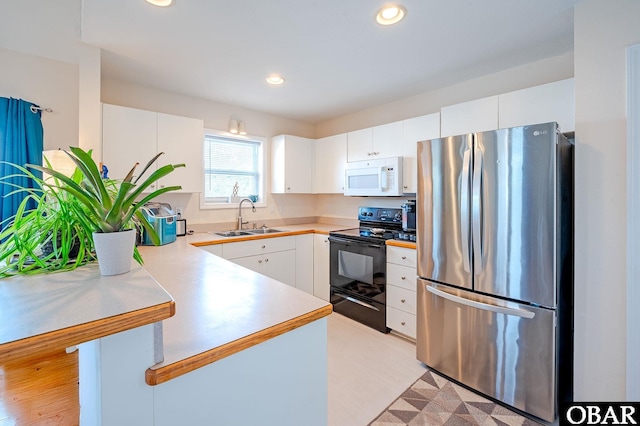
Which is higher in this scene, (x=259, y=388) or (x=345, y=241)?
(x=345, y=241)

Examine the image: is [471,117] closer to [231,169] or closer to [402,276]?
[402,276]

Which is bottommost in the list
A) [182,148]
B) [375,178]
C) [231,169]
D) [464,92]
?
[375,178]

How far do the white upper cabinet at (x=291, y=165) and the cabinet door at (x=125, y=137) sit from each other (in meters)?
1.48

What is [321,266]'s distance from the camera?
3453 millimetres

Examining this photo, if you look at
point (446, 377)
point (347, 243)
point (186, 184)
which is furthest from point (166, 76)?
point (446, 377)

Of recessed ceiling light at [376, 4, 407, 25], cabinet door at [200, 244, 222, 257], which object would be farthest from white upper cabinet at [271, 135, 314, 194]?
recessed ceiling light at [376, 4, 407, 25]

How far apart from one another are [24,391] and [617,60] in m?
4.13

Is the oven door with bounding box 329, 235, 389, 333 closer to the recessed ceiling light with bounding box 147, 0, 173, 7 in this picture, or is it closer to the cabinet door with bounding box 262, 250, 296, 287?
the cabinet door with bounding box 262, 250, 296, 287

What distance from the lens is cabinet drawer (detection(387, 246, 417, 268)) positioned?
8.33 feet

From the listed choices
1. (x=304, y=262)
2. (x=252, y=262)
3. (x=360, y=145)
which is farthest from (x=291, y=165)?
(x=252, y=262)

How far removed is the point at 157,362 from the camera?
71 centimetres

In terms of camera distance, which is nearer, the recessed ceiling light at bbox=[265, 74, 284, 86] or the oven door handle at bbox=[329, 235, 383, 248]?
the recessed ceiling light at bbox=[265, 74, 284, 86]

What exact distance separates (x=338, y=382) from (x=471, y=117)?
2.35 metres

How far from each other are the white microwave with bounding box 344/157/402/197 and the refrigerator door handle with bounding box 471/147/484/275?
1129 millimetres
